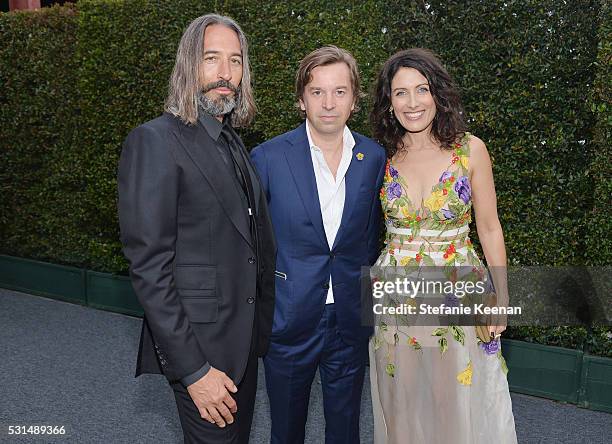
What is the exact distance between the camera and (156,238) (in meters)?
2.21

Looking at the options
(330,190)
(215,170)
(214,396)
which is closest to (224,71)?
(215,170)

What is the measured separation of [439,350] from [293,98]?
10.5 ft

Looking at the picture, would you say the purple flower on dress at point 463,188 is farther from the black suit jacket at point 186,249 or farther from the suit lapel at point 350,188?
the black suit jacket at point 186,249

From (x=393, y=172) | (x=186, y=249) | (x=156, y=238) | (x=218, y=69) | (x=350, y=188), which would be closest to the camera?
(x=156, y=238)

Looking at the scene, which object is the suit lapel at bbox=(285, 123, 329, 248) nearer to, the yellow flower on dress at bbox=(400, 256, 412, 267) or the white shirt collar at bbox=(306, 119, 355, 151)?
the white shirt collar at bbox=(306, 119, 355, 151)

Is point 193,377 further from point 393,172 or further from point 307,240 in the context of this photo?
point 393,172

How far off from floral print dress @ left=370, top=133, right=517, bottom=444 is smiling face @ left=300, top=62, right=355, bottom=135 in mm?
413

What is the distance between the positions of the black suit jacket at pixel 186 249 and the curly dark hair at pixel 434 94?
106cm

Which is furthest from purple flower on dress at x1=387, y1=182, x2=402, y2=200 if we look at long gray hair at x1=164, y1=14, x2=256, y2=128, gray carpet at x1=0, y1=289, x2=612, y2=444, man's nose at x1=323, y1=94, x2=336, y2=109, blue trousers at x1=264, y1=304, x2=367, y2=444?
gray carpet at x1=0, y1=289, x2=612, y2=444

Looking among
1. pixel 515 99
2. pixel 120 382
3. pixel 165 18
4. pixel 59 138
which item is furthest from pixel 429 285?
pixel 59 138

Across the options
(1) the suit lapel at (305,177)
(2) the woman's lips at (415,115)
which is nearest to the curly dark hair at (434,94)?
(2) the woman's lips at (415,115)

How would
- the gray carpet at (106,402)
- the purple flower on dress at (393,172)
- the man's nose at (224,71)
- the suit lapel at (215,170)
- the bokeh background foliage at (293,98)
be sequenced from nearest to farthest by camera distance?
the suit lapel at (215,170), the man's nose at (224,71), the purple flower on dress at (393,172), the gray carpet at (106,402), the bokeh background foliage at (293,98)

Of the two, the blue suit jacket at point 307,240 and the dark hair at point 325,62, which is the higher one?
the dark hair at point 325,62

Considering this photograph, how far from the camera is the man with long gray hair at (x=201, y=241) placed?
223cm
